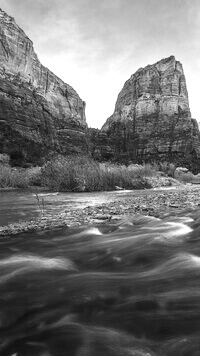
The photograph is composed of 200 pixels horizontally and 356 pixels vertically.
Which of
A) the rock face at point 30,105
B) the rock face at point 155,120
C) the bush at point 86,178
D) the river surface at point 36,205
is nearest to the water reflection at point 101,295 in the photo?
the river surface at point 36,205

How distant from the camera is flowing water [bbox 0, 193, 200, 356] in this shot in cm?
194

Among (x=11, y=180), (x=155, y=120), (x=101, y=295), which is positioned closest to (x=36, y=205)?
(x=101, y=295)

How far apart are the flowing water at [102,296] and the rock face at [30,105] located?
54.0m

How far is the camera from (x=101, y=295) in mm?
2672

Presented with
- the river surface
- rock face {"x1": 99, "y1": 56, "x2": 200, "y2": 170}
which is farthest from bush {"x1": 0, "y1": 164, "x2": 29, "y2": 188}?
rock face {"x1": 99, "y1": 56, "x2": 200, "y2": 170}

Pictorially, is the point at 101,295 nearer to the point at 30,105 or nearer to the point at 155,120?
the point at 30,105

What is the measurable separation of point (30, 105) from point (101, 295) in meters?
77.9

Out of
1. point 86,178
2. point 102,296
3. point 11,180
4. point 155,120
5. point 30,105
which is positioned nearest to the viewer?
point 102,296

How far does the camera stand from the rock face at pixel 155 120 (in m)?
111

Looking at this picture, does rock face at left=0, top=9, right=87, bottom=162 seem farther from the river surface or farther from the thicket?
the river surface

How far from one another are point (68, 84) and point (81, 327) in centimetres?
13168

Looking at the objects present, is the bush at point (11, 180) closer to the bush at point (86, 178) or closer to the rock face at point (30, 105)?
the bush at point (86, 178)

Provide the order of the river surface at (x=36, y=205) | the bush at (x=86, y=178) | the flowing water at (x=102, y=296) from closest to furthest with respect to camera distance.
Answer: the flowing water at (x=102, y=296) < the river surface at (x=36, y=205) < the bush at (x=86, y=178)

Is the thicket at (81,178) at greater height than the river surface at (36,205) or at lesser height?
greater
